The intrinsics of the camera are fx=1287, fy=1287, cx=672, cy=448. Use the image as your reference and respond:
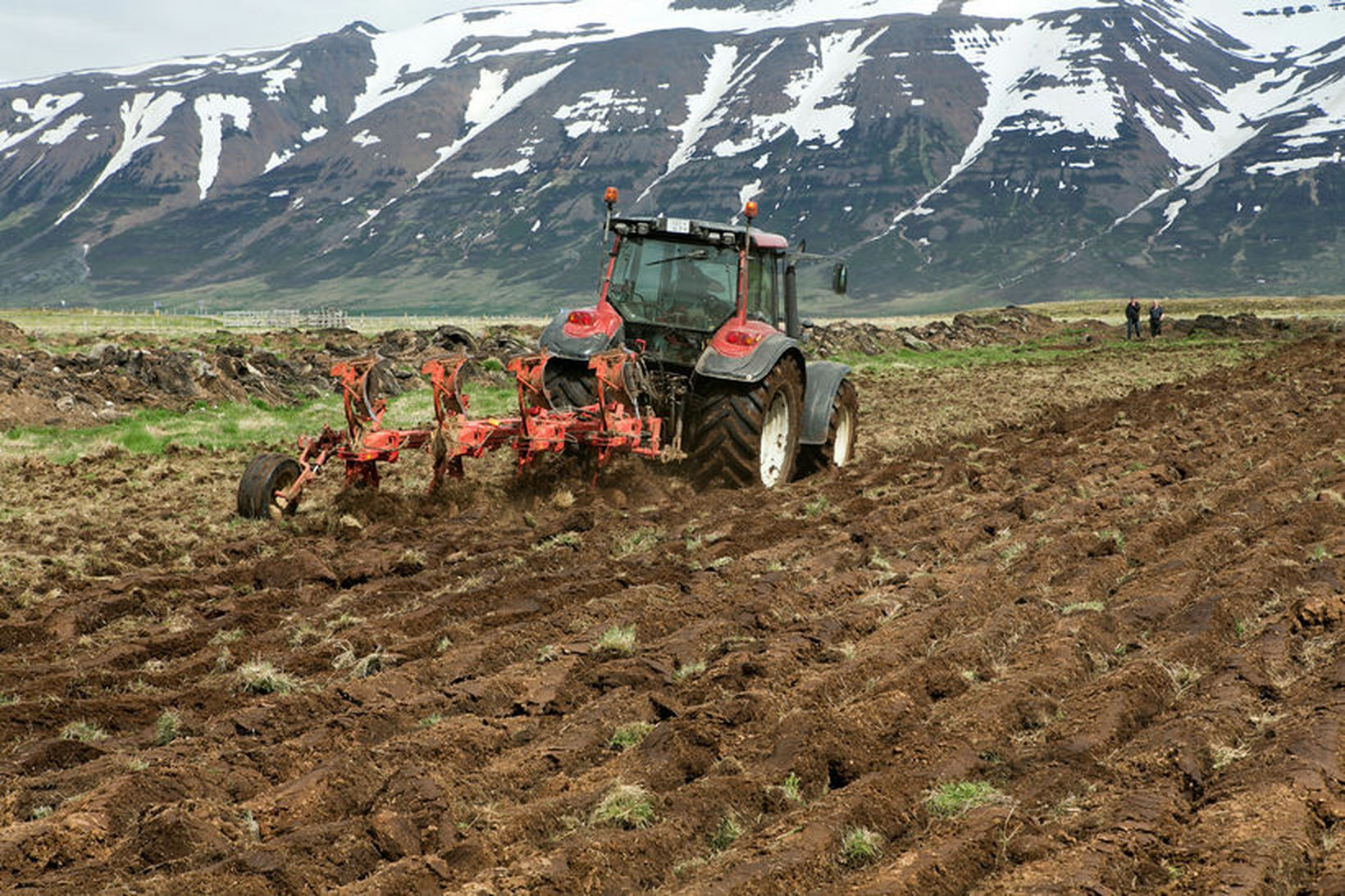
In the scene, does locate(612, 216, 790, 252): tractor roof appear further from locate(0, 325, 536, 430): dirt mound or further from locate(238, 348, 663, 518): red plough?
locate(0, 325, 536, 430): dirt mound

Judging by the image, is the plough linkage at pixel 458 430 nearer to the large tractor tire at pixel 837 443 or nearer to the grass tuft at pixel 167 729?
the large tractor tire at pixel 837 443

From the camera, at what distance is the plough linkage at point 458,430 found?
10.1 meters

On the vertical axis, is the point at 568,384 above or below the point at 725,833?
above

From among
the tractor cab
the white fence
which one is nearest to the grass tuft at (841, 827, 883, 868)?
the tractor cab

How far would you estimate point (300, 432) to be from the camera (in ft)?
54.7

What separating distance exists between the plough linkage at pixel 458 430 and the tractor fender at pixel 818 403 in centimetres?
207

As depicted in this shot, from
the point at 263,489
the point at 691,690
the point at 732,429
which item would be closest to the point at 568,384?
the point at 732,429

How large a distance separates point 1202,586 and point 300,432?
12.4 m

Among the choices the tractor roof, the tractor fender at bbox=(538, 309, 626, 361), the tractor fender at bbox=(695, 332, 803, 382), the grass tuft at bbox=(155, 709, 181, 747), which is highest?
the tractor roof

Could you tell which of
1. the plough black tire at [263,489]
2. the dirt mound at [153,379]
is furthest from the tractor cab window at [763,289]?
the dirt mound at [153,379]

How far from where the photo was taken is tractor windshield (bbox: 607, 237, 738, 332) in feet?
38.9

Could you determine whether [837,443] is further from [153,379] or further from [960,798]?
[153,379]

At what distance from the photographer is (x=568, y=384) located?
11742 mm

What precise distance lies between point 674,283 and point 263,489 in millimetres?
4197
